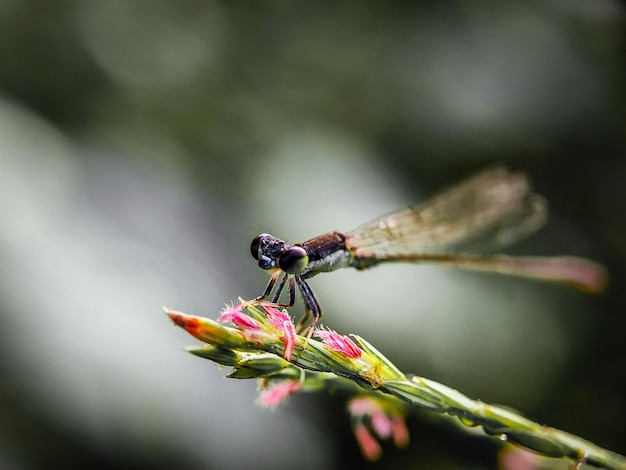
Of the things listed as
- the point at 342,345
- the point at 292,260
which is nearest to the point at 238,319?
the point at 342,345

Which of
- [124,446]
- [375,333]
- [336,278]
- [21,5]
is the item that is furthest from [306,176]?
[21,5]

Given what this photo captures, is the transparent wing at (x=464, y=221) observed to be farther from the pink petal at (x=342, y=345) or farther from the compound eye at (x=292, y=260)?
the pink petal at (x=342, y=345)

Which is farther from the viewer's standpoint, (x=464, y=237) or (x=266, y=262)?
(x=464, y=237)

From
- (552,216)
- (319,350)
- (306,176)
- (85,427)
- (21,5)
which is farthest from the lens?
(21,5)

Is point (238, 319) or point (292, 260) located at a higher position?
point (292, 260)

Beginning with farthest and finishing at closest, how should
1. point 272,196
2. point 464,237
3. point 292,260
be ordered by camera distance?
point 272,196
point 464,237
point 292,260

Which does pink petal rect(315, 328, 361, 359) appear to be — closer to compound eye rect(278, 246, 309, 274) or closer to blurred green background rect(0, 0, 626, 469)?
compound eye rect(278, 246, 309, 274)

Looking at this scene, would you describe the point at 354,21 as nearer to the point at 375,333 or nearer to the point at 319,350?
the point at 375,333

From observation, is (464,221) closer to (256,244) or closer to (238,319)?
(256,244)
